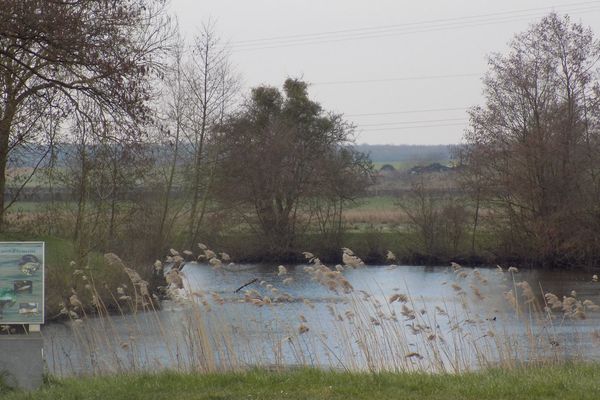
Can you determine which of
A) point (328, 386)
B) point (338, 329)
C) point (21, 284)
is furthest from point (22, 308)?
point (338, 329)

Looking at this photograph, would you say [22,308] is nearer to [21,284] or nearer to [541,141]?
[21,284]

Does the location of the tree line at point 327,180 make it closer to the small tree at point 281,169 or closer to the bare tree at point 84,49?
the small tree at point 281,169

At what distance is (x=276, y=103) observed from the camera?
50281 millimetres

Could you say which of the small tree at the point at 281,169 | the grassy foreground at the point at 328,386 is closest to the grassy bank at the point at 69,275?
the grassy foreground at the point at 328,386

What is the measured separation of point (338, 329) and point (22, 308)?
745 centimetres

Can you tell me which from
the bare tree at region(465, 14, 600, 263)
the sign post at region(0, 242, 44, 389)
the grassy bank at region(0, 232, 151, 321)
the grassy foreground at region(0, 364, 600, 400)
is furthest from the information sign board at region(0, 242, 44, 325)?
the bare tree at region(465, 14, 600, 263)

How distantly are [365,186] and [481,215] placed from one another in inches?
272

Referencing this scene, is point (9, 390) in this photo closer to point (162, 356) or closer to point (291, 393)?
point (291, 393)

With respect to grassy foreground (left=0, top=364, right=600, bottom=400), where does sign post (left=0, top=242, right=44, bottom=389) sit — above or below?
above

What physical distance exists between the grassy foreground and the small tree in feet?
115

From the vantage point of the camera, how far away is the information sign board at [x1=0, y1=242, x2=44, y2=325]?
921 centimetres

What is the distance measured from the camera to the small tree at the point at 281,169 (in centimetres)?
4500

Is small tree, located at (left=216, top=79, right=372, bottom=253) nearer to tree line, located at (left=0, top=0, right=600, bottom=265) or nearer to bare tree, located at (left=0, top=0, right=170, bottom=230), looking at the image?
tree line, located at (left=0, top=0, right=600, bottom=265)

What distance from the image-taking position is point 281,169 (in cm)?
4619
